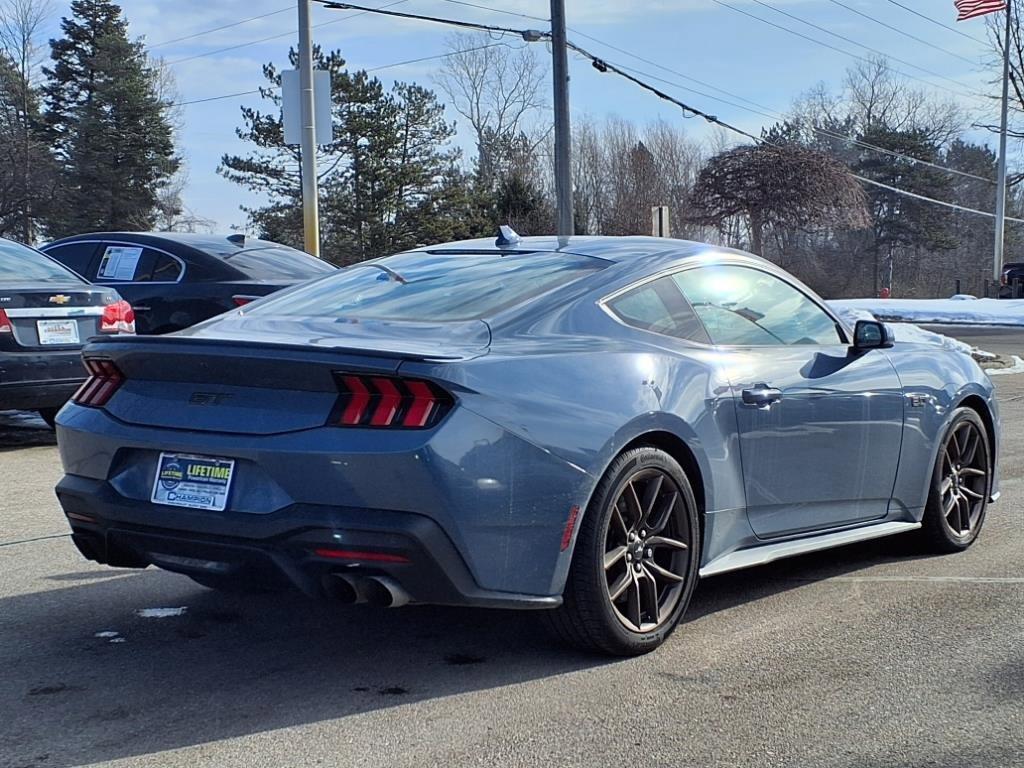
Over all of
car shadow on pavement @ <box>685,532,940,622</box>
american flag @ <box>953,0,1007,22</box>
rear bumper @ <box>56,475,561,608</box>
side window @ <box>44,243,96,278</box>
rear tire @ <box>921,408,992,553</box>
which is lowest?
car shadow on pavement @ <box>685,532,940,622</box>

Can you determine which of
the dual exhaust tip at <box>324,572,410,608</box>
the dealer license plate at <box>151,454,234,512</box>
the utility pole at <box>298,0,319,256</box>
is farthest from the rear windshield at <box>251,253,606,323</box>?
the utility pole at <box>298,0,319,256</box>

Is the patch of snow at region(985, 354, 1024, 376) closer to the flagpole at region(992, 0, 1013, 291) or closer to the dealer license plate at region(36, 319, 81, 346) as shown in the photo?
the dealer license plate at region(36, 319, 81, 346)

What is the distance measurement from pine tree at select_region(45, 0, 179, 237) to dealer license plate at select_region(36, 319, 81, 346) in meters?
46.0

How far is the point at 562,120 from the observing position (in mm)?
21828

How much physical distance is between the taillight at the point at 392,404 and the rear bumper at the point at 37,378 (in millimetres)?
5806

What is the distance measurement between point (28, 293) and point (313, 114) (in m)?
A: 10.7

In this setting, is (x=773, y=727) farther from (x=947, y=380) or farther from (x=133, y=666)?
(x=947, y=380)

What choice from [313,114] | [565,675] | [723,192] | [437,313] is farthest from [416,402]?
[723,192]

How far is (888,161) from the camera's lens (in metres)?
65.9

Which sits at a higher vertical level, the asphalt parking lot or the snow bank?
the asphalt parking lot

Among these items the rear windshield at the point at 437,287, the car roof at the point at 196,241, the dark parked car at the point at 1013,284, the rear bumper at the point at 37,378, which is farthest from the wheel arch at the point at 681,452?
the dark parked car at the point at 1013,284

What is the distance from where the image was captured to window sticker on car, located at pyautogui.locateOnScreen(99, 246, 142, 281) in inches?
420

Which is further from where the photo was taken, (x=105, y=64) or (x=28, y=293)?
(x=105, y=64)

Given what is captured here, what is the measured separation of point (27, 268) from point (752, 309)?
6.31 metres
